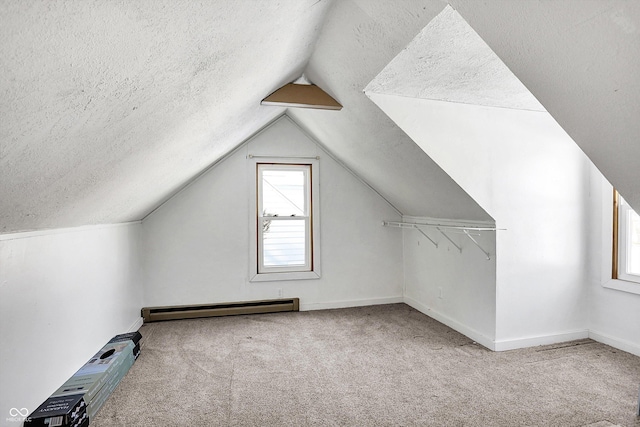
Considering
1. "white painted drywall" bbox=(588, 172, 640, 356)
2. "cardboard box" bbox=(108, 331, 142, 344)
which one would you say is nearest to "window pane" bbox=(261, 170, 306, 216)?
"cardboard box" bbox=(108, 331, 142, 344)

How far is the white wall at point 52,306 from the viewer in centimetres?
165

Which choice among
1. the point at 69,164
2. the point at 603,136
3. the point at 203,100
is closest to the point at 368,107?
the point at 203,100

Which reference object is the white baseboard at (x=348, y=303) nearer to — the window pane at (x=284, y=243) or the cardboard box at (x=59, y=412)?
the window pane at (x=284, y=243)

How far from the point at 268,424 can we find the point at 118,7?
2.02 metres

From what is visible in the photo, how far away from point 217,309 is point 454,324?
255 cm

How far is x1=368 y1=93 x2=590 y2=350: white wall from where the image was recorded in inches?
109

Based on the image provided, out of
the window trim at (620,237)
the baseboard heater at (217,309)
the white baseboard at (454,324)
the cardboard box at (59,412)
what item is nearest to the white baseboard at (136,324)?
the baseboard heater at (217,309)

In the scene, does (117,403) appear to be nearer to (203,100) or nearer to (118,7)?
(203,100)

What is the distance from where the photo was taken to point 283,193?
14.3 feet

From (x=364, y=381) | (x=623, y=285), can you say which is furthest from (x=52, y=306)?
(x=623, y=285)

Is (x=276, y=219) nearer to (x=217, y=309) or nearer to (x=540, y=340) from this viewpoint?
(x=217, y=309)

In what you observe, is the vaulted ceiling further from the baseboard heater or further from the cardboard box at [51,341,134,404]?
the baseboard heater

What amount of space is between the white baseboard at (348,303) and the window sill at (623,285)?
217cm

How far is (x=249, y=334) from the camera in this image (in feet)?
11.4
